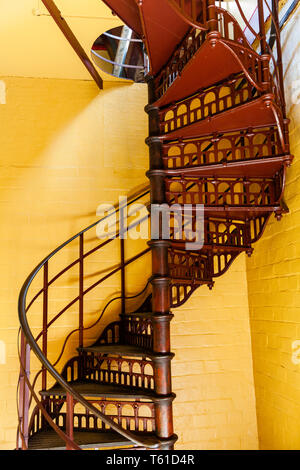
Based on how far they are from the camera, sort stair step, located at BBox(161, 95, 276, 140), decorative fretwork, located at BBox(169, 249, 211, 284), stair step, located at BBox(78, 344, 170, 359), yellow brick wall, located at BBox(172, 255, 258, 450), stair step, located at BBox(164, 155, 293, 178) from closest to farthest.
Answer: stair step, located at BBox(161, 95, 276, 140)
stair step, located at BBox(164, 155, 293, 178)
stair step, located at BBox(78, 344, 170, 359)
decorative fretwork, located at BBox(169, 249, 211, 284)
yellow brick wall, located at BBox(172, 255, 258, 450)

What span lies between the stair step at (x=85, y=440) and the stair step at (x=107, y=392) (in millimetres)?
244

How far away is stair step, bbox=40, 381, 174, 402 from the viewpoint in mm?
2426

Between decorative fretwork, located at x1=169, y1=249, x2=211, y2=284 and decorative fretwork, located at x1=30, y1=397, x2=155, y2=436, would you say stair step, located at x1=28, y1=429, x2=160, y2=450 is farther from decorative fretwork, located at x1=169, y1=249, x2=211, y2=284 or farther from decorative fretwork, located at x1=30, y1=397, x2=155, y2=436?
decorative fretwork, located at x1=169, y1=249, x2=211, y2=284

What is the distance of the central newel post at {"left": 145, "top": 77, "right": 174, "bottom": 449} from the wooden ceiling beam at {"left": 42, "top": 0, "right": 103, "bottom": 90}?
3.56ft

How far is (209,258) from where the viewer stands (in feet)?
9.43

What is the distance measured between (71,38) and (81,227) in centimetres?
164

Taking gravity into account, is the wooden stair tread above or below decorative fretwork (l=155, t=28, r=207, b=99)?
below

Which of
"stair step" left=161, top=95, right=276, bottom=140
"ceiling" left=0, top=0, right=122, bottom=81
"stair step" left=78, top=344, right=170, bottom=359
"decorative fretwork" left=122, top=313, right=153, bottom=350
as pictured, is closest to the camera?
"stair step" left=161, top=95, right=276, bottom=140

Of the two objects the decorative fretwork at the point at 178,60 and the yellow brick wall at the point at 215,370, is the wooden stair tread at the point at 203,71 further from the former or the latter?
the yellow brick wall at the point at 215,370

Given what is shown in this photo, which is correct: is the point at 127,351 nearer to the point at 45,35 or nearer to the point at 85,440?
the point at 85,440

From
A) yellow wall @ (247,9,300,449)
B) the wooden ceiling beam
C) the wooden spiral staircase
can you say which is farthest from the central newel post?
the wooden ceiling beam

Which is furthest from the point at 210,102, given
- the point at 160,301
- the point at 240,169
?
the point at 160,301

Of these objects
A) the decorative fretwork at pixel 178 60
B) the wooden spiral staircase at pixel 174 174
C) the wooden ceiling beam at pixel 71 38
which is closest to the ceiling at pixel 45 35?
the wooden ceiling beam at pixel 71 38
